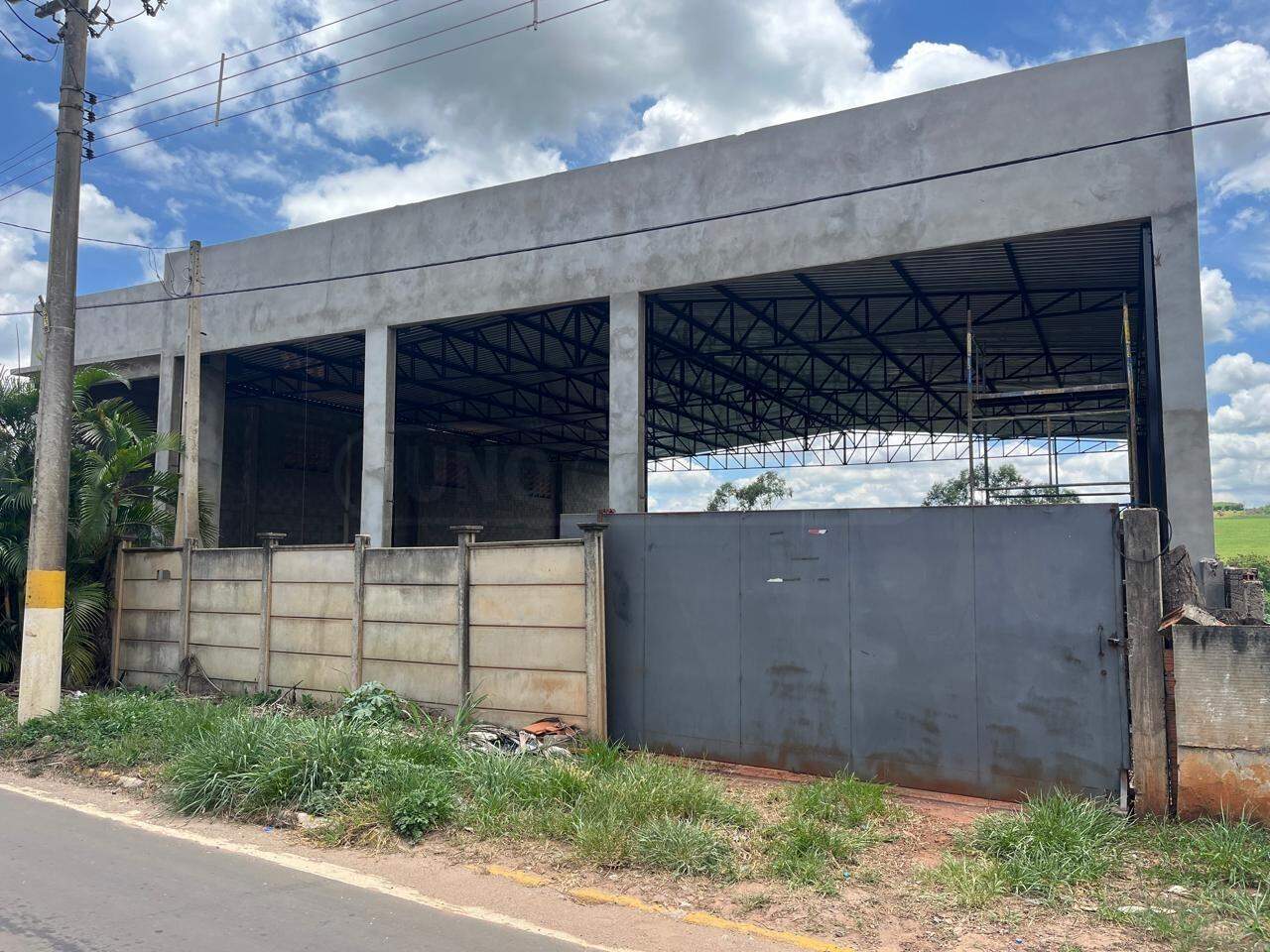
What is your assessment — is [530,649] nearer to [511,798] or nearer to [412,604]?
[412,604]

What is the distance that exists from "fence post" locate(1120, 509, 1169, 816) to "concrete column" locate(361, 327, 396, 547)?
10946mm

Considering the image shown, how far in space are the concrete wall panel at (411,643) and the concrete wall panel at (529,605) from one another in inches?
19.8

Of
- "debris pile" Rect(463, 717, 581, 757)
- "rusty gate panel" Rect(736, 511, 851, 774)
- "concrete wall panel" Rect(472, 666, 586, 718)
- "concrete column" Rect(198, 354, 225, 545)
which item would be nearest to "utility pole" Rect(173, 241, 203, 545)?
"concrete column" Rect(198, 354, 225, 545)

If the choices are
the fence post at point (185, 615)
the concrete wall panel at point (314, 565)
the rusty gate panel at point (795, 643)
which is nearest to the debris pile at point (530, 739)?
the rusty gate panel at point (795, 643)

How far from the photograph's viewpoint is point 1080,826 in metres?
6.12

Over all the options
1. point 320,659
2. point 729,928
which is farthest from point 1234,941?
point 320,659

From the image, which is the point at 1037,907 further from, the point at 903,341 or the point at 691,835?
the point at 903,341

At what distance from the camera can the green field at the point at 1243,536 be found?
140 ft

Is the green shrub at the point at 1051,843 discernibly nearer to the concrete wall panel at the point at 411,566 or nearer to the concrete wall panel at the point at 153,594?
the concrete wall panel at the point at 411,566

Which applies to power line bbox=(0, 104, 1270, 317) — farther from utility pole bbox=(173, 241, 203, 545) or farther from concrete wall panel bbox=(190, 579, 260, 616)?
concrete wall panel bbox=(190, 579, 260, 616)

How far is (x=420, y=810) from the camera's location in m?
6.65

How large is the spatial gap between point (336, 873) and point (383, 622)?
5090 mm

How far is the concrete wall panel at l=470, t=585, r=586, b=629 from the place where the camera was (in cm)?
930

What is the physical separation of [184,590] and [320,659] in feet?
10.1
